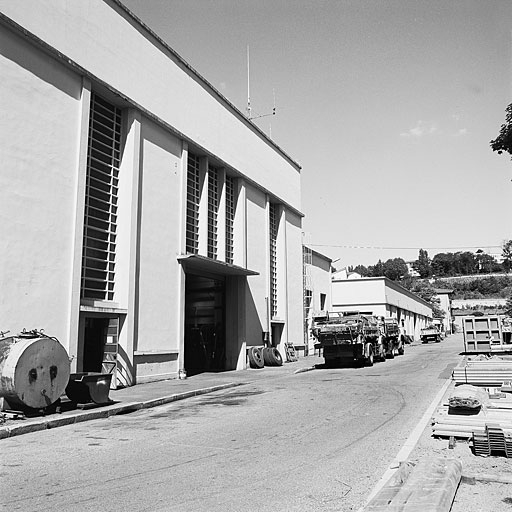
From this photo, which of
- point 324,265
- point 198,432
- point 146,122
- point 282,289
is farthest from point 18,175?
point 324,265

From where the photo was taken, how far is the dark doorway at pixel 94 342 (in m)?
17.4

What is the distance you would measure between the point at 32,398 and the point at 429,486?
820cm

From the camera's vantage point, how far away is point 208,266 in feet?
74.8

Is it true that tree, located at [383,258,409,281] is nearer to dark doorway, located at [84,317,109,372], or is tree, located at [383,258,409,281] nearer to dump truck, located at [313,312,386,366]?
dump truck, located at [313,312,386,366]

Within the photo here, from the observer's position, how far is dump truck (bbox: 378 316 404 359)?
30.7 m

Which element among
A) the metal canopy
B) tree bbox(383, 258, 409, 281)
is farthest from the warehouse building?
tree bbox(383, 258, 409, 281)

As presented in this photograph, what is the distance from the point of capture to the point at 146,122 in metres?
19.7

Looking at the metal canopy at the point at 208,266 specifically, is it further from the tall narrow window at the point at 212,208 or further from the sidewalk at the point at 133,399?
the sidewalk at the point at 133,399

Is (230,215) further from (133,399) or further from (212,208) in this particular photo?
(133,399)

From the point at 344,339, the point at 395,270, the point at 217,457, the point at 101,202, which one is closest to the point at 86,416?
the point at 217,457

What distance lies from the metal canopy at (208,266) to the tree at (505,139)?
11.1 m

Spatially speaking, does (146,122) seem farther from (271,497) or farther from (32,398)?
(271,497)

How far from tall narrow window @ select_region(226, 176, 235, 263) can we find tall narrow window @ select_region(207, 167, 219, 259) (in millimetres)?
1424

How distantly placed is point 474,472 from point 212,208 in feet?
64.3
